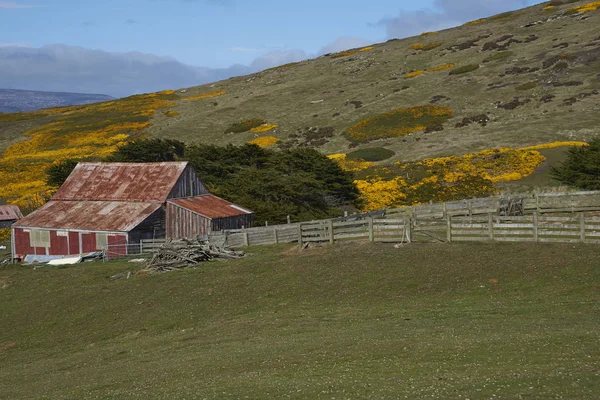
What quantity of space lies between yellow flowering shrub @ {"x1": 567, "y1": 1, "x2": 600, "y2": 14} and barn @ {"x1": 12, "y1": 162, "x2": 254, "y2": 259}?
308 ft

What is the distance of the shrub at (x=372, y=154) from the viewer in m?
80.0

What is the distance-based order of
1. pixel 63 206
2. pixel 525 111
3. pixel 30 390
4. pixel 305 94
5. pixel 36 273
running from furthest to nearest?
pixel 305 94 → pixel 525 111 → pixel 63 206 → pixel 36 273 → pixel 30 390

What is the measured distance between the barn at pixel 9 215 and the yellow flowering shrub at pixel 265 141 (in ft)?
111

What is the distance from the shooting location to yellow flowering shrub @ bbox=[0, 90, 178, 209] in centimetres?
8456

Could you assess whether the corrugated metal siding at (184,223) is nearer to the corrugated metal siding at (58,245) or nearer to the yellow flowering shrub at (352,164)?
the corrugated metal siding at (58,245)

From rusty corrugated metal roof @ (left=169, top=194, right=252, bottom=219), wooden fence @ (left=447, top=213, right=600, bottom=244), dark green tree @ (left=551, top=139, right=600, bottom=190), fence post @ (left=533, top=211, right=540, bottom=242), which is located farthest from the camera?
dark green tree @ (left=551, top=139, right=600, bottom=190)

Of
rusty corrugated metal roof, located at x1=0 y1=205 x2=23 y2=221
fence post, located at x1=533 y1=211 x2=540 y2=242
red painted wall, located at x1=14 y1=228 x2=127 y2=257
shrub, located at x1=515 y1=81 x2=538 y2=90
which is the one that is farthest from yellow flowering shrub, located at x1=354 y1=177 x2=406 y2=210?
shrub, located at x1=515 y1=81 x2=538 y2=90

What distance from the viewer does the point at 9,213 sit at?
233ft

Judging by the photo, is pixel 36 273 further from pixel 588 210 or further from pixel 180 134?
pixel 180 134

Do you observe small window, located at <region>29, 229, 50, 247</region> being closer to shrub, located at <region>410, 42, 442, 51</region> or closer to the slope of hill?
the slope of hill

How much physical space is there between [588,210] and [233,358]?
27867mm

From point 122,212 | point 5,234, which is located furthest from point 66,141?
point 122,212

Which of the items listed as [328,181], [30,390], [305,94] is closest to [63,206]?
[328,181]

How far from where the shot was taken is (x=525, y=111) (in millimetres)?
88125
